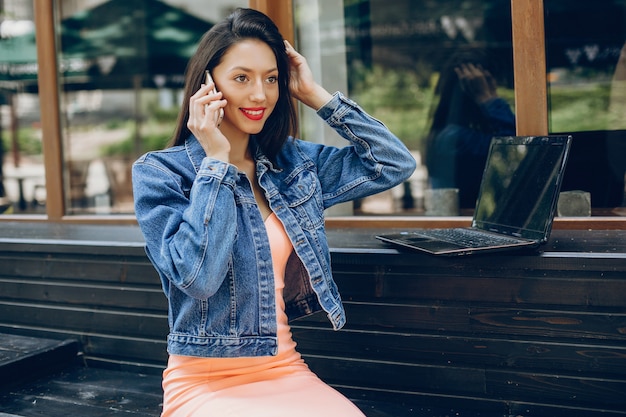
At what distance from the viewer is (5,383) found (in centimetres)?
277

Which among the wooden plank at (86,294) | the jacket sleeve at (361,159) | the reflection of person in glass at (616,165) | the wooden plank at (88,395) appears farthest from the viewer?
the reflection of person in glass at (616,165)

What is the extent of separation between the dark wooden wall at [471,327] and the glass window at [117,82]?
1.70m

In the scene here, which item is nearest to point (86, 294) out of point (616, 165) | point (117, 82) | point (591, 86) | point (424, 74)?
point (616, 165)

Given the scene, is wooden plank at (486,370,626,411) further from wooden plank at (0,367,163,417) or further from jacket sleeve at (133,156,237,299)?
wooden plank at (0,367,163,417)

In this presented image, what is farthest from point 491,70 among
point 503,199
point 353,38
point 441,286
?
point 441,286

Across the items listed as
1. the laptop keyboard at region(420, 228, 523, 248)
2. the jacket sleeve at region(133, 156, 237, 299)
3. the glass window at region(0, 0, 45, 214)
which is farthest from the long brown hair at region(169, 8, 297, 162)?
the glass window at region(0, 0, 45, 214)

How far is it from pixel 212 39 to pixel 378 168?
618 millimetres

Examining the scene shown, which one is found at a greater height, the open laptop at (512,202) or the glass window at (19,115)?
the glass window at (19,115)

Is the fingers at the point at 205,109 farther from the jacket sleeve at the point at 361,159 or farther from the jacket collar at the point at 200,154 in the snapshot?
the jacket sleeve at the point at 361,159

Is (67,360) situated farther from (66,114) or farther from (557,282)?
(557,282)

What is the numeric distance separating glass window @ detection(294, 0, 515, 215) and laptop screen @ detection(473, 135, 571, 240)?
568 millimetres

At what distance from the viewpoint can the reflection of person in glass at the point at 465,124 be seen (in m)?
3.47

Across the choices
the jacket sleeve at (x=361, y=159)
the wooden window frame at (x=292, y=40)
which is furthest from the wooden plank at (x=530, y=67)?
the jacket sleeve at (x=361, y=159)

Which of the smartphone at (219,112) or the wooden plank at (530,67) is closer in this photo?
the smartphone at (219,112)
